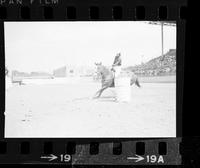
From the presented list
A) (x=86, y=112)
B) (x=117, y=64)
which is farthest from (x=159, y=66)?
(x=86, y=112)

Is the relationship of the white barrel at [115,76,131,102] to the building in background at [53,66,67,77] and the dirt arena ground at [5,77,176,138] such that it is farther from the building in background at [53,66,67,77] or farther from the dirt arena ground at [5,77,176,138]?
the building in background at [53,66,67,77]

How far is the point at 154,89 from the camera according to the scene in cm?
332

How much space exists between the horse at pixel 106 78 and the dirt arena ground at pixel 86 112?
34mm

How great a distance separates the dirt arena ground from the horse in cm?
3

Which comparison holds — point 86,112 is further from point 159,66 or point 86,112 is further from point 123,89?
point 159,66

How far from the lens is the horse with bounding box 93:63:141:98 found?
332 centimetres

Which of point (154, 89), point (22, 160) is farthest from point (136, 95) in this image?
point (22, 160)

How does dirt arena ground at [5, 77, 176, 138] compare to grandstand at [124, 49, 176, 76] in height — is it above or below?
below

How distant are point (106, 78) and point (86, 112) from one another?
0.89 ft

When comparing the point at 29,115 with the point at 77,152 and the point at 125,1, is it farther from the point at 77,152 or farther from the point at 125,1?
the point at 125,1

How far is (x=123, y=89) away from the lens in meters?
3.35

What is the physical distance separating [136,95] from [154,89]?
13cm

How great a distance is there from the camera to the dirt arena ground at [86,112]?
332 centimetres

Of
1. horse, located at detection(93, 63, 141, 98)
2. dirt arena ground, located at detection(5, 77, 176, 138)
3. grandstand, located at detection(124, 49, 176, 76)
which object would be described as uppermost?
grandstand, located at detection(124, 49, 176, 76)
